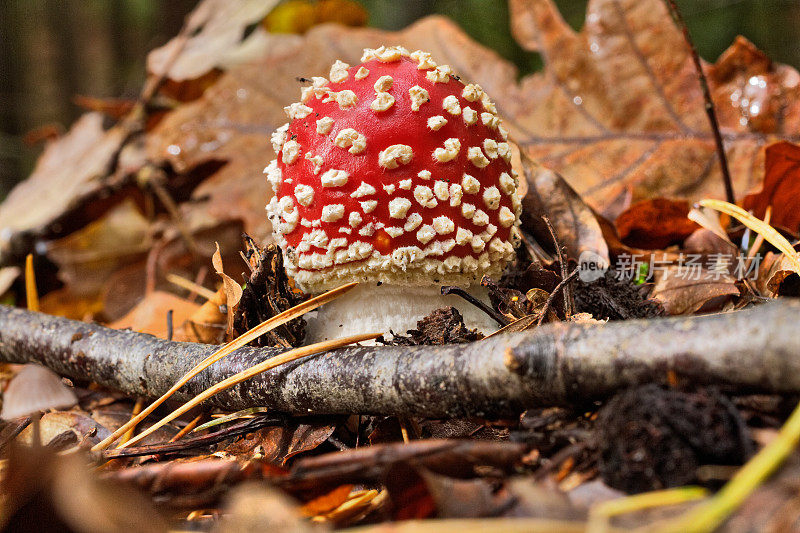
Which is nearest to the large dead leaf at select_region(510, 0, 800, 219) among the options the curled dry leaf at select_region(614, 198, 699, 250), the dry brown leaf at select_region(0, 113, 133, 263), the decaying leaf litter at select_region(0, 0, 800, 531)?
the decaying leaf litter at select_region(0, 0, 800, 531)

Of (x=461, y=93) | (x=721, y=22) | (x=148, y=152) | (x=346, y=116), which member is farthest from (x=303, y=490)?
(x=721, y=22)

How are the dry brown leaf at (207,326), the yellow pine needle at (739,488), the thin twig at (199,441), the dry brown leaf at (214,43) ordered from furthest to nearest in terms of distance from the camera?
the dry brown leaf at (214,43), the dry brown leaf at (207,326), the thin twig at (199,441), the yellow pine needle at (739,488)

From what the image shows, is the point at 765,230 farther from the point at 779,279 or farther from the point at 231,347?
the point at 231,347

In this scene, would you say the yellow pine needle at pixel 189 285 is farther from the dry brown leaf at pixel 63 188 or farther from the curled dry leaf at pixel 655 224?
the curled dry leaf at pixel 655 224

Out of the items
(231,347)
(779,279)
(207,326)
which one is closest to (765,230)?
(779,279)

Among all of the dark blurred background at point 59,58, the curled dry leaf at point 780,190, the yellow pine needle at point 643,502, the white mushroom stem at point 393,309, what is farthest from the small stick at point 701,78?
the dark blurred background at point 59,58

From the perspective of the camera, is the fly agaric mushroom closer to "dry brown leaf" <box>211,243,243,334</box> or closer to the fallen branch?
"dry brown leaf" <box>211,243,243,334</box>
